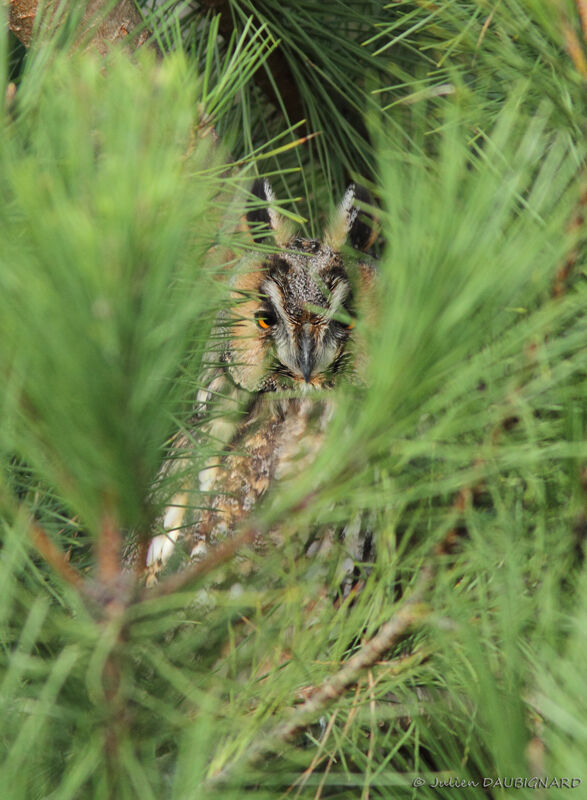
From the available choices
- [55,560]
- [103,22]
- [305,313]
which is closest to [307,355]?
[305,313]

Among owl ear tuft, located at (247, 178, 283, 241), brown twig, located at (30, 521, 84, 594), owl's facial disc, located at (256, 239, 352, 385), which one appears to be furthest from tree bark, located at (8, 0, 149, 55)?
brown twig, located at (30, 521, 84, 594)

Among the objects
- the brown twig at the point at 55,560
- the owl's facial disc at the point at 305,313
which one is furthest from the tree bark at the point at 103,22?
the brown twig at the point at 55,560

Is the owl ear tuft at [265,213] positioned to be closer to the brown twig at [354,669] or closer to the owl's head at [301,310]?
the owl's head at [301,310]

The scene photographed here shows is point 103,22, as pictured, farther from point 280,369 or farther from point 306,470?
point 306,470

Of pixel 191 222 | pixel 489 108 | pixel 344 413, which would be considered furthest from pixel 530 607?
pixel 489 108

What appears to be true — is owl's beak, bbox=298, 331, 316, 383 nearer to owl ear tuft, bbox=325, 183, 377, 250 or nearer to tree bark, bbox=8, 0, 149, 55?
owl ear tuft, bbox=325, 183, 377, 250

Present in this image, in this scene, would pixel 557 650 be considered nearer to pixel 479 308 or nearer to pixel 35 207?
pixel 479 308
